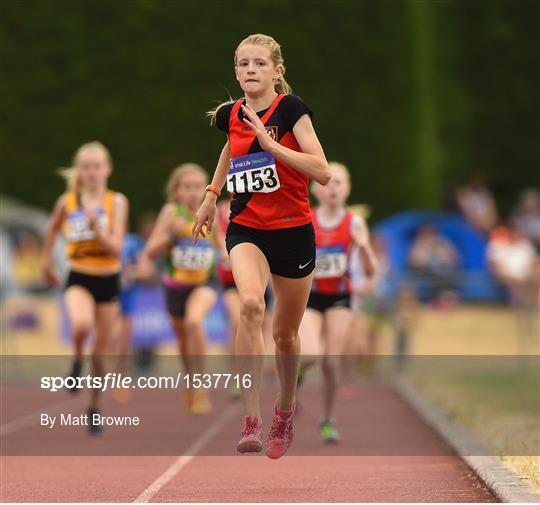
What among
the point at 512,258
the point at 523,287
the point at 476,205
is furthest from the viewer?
the point at 476,205

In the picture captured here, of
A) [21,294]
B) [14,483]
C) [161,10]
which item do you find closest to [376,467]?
[14,483]

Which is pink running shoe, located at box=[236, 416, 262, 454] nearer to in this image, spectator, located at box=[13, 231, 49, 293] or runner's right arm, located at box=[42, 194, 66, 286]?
runner's right arm, located at box=[42, 194, 66, 286]

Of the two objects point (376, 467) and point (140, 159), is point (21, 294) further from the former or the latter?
point (376, 467)

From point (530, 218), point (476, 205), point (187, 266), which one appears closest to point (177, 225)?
point (187, 266)

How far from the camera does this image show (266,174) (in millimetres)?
7434

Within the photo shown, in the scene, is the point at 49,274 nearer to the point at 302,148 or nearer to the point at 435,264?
the point at 302,148

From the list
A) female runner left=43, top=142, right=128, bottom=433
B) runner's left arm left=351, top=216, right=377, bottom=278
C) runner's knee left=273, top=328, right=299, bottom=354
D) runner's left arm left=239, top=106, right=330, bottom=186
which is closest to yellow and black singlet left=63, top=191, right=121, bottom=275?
female runner left=43, top=142, right=128, bottom=433

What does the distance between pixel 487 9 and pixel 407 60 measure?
3805 mm

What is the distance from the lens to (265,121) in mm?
7465

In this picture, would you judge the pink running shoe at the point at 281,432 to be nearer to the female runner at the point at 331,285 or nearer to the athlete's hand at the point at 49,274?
the female runner at the point at 331,285

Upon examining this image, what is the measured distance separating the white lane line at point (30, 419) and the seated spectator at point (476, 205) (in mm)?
13503

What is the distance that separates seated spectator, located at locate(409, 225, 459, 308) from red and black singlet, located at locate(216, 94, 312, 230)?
1159 centimetres

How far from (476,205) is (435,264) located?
608 cm

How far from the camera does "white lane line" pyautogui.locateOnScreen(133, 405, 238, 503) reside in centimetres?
814
